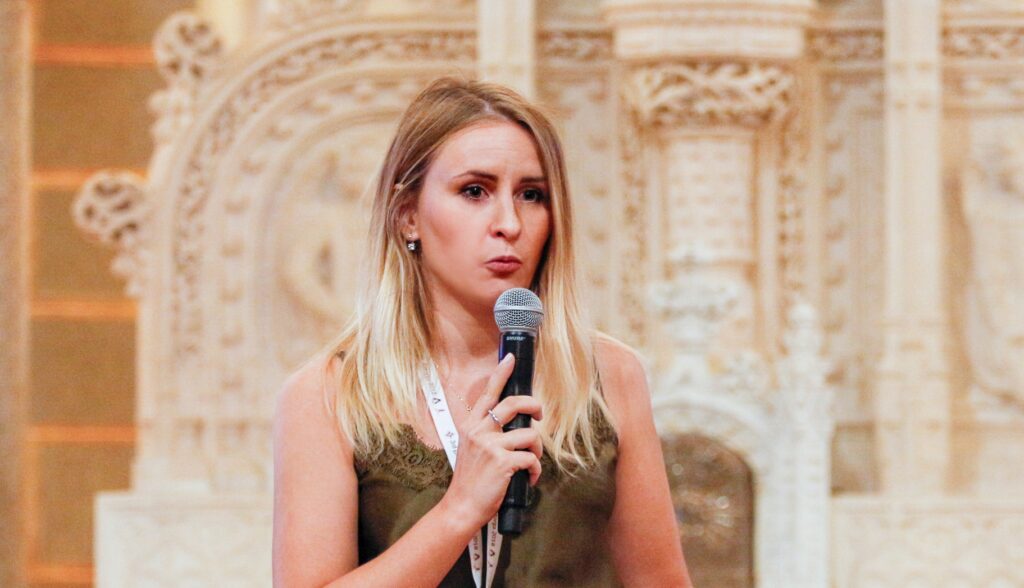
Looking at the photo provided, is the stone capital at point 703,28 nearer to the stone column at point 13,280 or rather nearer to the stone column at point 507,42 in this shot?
the stone column at point 507,42

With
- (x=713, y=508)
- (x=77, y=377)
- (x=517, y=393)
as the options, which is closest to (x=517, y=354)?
(x=517, y=393)

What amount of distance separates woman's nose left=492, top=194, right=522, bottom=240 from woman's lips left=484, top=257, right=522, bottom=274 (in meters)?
0.03

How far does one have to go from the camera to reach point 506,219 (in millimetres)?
2314

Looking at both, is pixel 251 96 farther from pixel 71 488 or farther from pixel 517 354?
pixel 517 354

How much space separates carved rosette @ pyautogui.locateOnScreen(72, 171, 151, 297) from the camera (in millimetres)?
7109

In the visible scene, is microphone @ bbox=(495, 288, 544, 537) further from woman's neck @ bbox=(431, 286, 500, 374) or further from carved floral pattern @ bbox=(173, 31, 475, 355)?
carved floral pattern @ bbox=(173, 31, 475, 355)

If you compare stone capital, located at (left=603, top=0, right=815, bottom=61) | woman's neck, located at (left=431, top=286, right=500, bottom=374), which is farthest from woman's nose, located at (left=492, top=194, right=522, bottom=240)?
stone capital, located at (left=603, top=0, right=815, bottom=61)

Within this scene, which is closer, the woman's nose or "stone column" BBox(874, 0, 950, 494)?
the woman's nose

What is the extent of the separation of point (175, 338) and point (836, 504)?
2.31 meters

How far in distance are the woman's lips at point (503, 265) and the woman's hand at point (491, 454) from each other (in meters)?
0.16

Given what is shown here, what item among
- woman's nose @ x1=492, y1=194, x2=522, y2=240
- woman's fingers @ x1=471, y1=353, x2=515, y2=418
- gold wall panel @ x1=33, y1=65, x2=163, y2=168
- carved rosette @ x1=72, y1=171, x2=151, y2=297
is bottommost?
woman's fingers @ x1=471, y1=353, x2=515, y2=418

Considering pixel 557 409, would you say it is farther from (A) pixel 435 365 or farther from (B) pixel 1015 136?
(B) pixel 1015 136

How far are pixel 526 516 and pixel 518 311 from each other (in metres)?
0.22

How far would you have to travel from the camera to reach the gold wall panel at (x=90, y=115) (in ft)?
29.7
